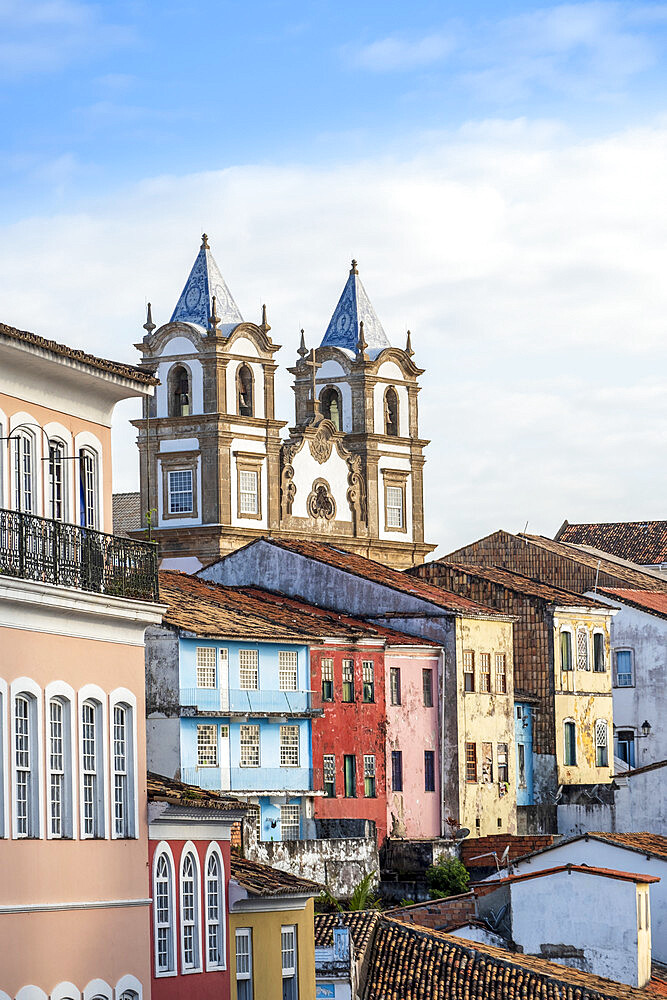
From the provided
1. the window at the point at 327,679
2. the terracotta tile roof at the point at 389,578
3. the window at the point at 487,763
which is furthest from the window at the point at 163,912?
the window at the point at 487,763

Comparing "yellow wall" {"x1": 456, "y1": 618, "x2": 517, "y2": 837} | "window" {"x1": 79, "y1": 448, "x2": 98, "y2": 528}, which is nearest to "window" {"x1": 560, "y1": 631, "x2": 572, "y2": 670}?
"yellow wall" {"x1": 456, "y1": 618, "x2": 517, "y2": 837}

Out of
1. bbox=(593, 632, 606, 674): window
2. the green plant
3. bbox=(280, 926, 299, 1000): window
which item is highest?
bbox=(593, 632, 606, 674): window

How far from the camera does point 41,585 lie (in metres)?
28.1

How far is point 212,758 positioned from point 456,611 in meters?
11.5

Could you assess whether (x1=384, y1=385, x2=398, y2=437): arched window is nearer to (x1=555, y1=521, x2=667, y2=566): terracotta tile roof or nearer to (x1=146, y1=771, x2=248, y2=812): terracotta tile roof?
(x1=555, y1=521, x2=667, y2=566): terracotta tile roof

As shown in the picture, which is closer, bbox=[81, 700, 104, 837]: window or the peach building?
the peach building

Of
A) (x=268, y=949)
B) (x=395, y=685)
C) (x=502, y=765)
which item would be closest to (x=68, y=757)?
(x=268, y=949)

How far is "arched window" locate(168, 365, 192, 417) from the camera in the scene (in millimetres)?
93750

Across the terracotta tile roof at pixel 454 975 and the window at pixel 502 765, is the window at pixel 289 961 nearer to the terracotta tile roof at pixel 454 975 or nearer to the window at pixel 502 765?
the terracotta tile roof at pixel 454 975

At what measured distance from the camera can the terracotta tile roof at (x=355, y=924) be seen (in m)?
41.0

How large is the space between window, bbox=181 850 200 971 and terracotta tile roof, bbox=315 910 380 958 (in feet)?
25.7

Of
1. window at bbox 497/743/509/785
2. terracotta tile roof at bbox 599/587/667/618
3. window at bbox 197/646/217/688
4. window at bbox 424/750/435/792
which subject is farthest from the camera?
terracotta tile roof at bbox 599/587/667/618

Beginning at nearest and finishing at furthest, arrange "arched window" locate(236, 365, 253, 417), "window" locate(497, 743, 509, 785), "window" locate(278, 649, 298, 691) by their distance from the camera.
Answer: "window" locate(278, 649, 298, 691)
"window" locate(497, 743, 509, 785)
"arched window" locate(236, 365, 253, 417)

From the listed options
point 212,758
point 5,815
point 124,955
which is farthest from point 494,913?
point 5,815
